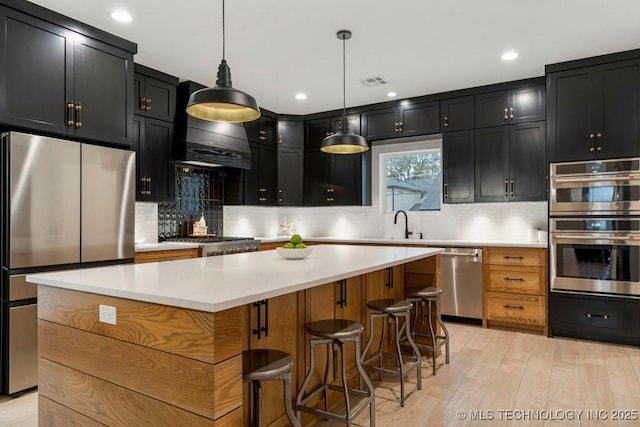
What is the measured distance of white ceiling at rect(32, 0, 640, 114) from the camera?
302 cm

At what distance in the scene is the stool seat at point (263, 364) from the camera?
1673mm

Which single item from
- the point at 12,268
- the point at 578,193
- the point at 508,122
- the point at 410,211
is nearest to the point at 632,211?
the point at 578,193

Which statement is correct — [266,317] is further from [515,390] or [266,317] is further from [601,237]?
[601,237]

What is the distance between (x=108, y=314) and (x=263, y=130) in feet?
14.5

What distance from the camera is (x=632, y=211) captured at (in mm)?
3791

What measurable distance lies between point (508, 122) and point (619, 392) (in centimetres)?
295

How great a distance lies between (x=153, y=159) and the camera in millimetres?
4340

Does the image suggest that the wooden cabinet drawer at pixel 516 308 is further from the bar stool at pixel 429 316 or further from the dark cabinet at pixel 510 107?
the dark cabinet at pixel 510 107

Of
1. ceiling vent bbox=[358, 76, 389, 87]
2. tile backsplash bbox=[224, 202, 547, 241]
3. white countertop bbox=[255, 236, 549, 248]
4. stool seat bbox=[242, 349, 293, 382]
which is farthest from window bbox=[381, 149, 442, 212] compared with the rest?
stool seat bbox=[242, 349, 293, 382]

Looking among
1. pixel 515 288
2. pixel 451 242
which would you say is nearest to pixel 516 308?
pixel 515 288

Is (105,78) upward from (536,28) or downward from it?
downward

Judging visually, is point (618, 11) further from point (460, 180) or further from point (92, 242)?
point (92, 242)

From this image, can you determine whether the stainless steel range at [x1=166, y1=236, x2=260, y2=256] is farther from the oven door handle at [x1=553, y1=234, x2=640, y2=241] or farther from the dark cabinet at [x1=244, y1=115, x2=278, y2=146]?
the oven door handle at [x1=553, y1=234, x2=640, y2=241]

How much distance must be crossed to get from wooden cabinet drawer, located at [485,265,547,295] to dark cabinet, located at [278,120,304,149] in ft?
10.5
